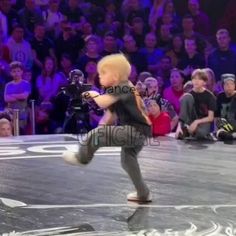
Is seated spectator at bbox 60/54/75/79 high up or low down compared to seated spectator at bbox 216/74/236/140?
up

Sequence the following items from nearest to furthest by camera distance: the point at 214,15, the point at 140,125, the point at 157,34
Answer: the point at 140,125, the point at 157,34, the point at 214,15

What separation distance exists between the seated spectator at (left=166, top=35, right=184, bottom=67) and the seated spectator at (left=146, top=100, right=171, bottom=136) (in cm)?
158

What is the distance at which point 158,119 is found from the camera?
16.7 ft

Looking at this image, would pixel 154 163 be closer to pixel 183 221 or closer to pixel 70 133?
pixel 183 221

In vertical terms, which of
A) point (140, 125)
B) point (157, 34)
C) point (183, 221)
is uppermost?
point (157, 34)

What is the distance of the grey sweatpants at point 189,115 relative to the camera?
16.1ft

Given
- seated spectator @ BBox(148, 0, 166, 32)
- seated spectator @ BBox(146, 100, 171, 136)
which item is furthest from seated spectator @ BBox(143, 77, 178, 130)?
seated spectator @ BBox(148, 0, 166, 32)

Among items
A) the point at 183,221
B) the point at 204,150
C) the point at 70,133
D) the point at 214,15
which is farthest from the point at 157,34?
the point at 183,221

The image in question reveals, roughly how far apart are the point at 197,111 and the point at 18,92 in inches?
67.9

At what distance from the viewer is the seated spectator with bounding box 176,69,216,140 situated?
16.0 feet

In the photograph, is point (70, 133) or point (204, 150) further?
point (70, 133)

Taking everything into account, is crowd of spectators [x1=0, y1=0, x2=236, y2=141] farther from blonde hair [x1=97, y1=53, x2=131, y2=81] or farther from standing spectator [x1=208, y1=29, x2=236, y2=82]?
blonde hair [x1=97, y1=53, x2=131, y2=81]

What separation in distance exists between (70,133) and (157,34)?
1.97m

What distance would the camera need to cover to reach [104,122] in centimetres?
255
